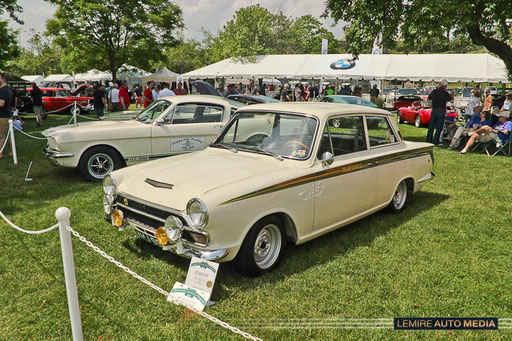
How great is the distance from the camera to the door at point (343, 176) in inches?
165

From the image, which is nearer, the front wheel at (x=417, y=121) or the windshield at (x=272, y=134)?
the windshield at (x=272, y=134)

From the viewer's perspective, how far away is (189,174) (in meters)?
3.87

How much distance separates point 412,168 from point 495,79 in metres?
18.6

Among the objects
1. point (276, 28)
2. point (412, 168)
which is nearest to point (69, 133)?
point (412, 168)

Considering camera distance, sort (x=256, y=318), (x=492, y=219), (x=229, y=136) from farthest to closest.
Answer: (x=492, y=219)
(x=229, y=136)
(x=256, y=318)

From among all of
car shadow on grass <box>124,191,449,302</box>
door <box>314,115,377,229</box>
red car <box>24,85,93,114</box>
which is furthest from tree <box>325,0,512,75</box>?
red car <box>24,85,93,114</box>

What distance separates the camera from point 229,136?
4.91 m

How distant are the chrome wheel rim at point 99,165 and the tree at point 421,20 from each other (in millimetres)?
9809

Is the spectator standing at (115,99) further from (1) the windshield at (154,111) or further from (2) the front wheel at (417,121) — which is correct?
(2) the front wheel at (417,121)

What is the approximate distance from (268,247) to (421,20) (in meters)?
10.8

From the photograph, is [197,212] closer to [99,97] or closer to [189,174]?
Answer: [189,174]

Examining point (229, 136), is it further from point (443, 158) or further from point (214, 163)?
point (443, 158)

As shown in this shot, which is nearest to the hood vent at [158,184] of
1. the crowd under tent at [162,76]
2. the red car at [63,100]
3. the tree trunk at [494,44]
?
the tree trunk at [494,44]

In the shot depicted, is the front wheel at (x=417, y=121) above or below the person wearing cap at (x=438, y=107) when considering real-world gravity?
below
